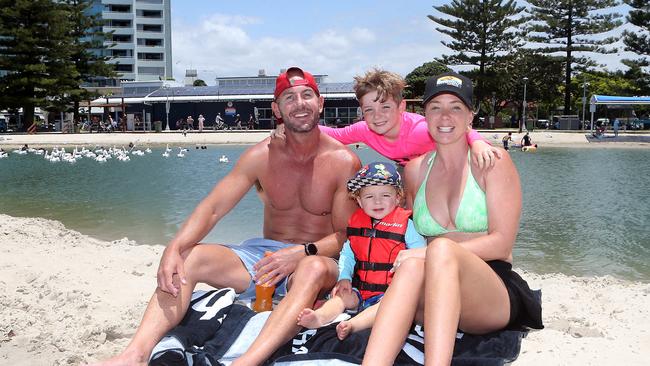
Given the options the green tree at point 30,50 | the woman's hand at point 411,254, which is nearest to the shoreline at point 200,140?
the green tree at point 30,50

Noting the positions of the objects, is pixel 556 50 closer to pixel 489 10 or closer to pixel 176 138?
pixel 489 10

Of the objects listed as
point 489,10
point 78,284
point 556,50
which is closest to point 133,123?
point 489,10

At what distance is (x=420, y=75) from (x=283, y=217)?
59.4 m

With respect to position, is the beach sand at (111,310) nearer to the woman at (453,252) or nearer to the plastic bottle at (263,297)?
the woman at (453,252)

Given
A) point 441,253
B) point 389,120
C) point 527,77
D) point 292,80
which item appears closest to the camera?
point 441,253

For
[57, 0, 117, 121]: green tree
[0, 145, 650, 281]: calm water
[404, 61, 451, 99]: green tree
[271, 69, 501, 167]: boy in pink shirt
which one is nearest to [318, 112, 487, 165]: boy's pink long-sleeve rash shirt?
[271, 69, 501, 167]: boy in pink shirt

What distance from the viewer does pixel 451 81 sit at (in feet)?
9.82

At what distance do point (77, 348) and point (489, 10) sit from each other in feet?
146

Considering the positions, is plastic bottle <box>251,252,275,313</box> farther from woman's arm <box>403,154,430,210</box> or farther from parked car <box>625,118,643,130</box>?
parked car <box>625,118,643,130</box>

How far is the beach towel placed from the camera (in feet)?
9.25

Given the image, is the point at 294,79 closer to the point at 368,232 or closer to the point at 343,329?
the point at 368,232

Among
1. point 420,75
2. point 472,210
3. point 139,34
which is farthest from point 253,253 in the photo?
point 139,34

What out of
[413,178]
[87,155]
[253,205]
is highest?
[413,178]

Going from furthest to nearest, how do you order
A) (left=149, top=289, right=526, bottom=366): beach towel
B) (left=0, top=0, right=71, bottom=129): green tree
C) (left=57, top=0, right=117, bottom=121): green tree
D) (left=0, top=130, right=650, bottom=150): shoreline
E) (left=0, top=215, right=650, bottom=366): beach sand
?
(left=57, top=0, right=117, bottom=121): green tree
(left=0, top=0, right=71, bottom=129): green tree
(left=0, top=130, right=650, bottom=150): shoreline
(left=0, top=215, right=650, bottom=366): beach sand
(left=149, top=289, right=526, bottom=366): beach towel
